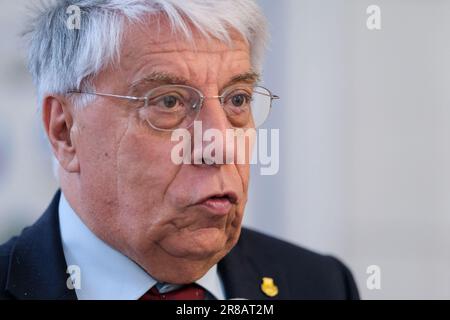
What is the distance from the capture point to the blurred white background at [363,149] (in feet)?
8.63

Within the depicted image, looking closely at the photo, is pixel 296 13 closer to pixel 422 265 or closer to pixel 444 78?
pixel 444 78

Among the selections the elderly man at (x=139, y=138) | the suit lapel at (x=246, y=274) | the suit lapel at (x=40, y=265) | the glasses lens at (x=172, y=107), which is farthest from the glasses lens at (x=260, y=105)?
the suit lapel at (x=40, y=265)

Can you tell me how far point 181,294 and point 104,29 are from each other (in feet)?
1.87

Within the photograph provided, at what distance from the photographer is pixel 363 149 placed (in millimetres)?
2793

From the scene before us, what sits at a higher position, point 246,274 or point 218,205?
point 218,205

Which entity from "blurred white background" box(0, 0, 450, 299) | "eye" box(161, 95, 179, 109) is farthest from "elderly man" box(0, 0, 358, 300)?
"blurred white background" box(0, 0, 450, 299)

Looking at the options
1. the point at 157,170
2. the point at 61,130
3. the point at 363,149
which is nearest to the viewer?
the point at 157,170

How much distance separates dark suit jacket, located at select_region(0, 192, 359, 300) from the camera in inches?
60.1

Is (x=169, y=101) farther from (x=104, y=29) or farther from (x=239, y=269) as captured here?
(x=239, y=269)

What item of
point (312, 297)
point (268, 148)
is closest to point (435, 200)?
point (312, 297)

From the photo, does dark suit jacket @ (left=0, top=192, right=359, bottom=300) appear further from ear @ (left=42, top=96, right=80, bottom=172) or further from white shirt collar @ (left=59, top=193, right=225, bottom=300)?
ear @ (left=42, top=96, right=80, bottom=172)

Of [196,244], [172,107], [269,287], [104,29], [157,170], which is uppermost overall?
[104,29]

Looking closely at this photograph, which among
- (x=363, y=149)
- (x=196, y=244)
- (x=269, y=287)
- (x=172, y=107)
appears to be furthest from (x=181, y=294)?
(x=363, y=149)

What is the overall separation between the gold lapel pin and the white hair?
53 centimetres
